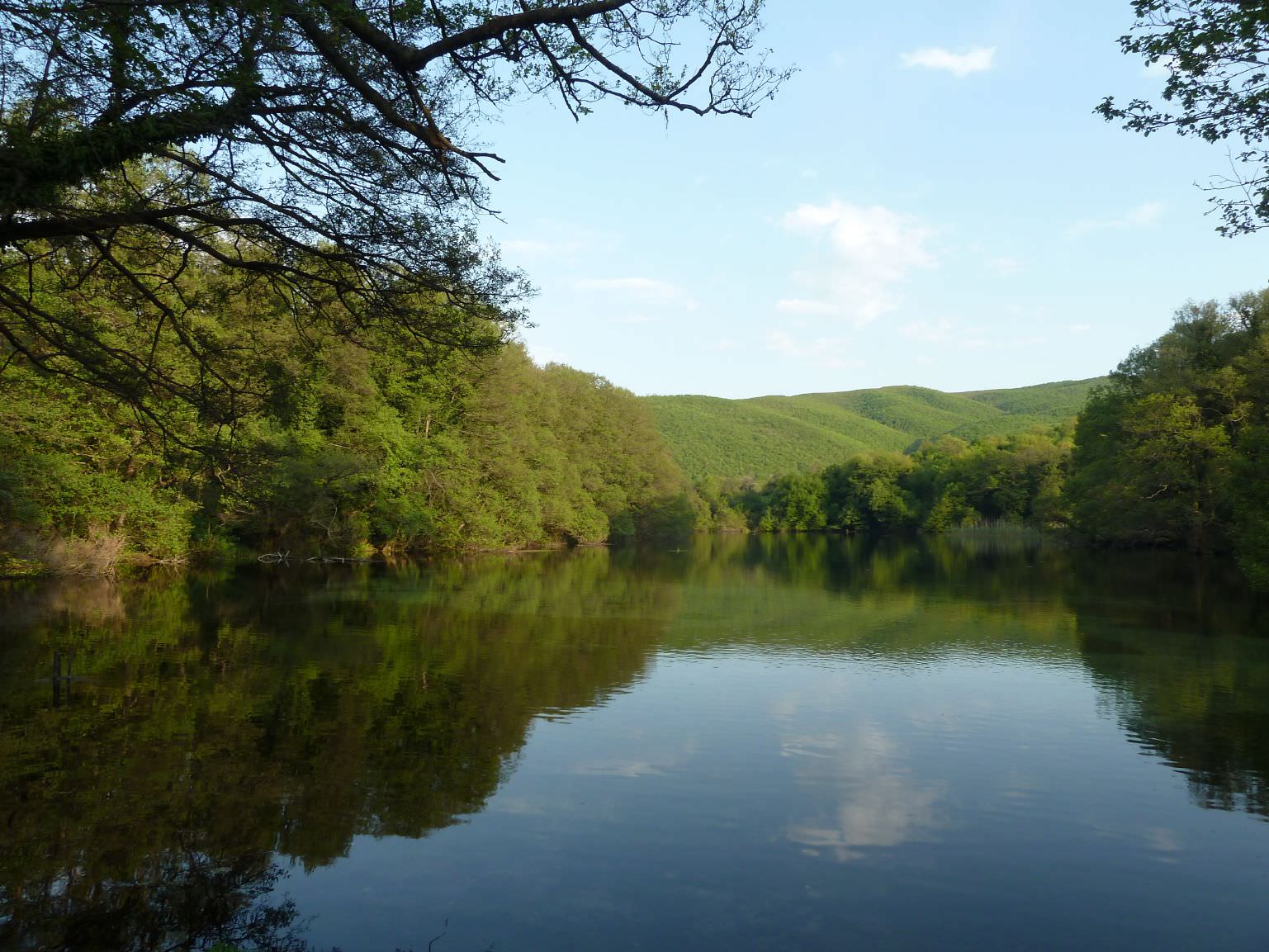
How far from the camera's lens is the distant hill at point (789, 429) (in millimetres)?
152500

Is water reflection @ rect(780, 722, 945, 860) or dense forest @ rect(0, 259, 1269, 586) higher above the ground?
dense forest @ rect(0, 259, 1269, 586)

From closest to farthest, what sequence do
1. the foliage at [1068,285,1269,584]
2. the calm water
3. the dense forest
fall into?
1. the calm water
2. the dense forest
3. the foliage at [1068,285,1269,584]

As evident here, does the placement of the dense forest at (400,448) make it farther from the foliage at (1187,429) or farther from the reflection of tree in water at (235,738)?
the reflection of tree in water at (235,738)

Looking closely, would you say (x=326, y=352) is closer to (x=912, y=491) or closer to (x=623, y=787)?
(x=623, y=787)

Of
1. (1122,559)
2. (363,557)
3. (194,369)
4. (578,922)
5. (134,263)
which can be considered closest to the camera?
(578,922)

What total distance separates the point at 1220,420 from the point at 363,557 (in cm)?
4046

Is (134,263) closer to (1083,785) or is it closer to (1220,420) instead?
(1083,785)

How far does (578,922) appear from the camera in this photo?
6762 mm

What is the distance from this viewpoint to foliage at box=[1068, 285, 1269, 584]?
131 feet

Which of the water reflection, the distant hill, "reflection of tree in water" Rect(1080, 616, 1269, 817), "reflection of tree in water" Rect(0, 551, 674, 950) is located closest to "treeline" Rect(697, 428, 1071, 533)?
the distant hill

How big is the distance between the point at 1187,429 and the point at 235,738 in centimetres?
4285

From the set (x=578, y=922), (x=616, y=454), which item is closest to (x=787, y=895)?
(x=578, y=922)

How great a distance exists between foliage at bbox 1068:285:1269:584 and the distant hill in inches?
3517

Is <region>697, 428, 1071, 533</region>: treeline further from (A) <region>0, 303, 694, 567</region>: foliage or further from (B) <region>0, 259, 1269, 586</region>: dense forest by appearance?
(A) <region>0, 303, 694, 567</region>: foliage
